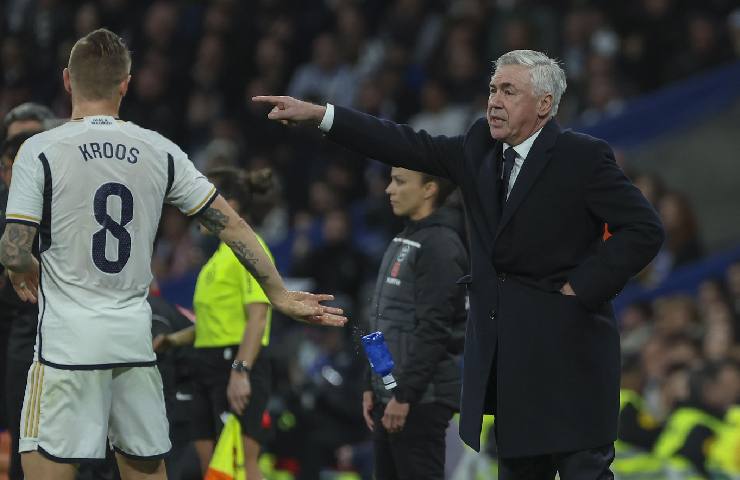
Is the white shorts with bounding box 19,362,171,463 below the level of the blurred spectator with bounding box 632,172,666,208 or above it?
below

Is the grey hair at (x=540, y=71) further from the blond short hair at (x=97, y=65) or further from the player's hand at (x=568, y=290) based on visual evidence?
the blond short hair at (x=97, y=65)

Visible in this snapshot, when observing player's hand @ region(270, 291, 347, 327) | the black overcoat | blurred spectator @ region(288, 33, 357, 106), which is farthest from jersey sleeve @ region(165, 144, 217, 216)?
blurred spectator @ region(288, 33, 357, 106)

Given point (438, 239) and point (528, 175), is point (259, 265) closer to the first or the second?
point (528, 175)

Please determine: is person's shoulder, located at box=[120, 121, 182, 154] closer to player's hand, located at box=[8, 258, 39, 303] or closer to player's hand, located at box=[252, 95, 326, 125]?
player's hand, located at box=[252, 95, 326, 125]

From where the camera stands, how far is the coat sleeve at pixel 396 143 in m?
4.94

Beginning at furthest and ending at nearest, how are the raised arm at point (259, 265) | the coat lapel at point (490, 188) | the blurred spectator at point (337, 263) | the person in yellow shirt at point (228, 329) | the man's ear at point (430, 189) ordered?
the blurred spectator at point (337, 263) < the person in yellow shirt at point (228, 329) < the man's ear at point (430, 189) < the raised arm at point (259, 265) < the coat lapel at point (490, 188)

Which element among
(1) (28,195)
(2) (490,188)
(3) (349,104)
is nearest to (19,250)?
(1) (28,195)

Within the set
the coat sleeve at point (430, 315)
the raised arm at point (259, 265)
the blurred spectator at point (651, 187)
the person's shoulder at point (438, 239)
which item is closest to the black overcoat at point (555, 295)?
the raised arm at point (259, 265)

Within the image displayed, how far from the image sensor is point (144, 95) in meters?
14.6

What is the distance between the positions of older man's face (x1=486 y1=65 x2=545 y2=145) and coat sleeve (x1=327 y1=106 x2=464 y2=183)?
221 mm

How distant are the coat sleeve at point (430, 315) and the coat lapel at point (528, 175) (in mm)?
1027

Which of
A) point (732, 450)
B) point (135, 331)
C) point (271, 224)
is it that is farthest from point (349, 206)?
point (135, 331)

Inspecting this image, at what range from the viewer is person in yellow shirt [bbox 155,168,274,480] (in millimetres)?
6570

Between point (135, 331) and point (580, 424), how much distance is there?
1606mm
